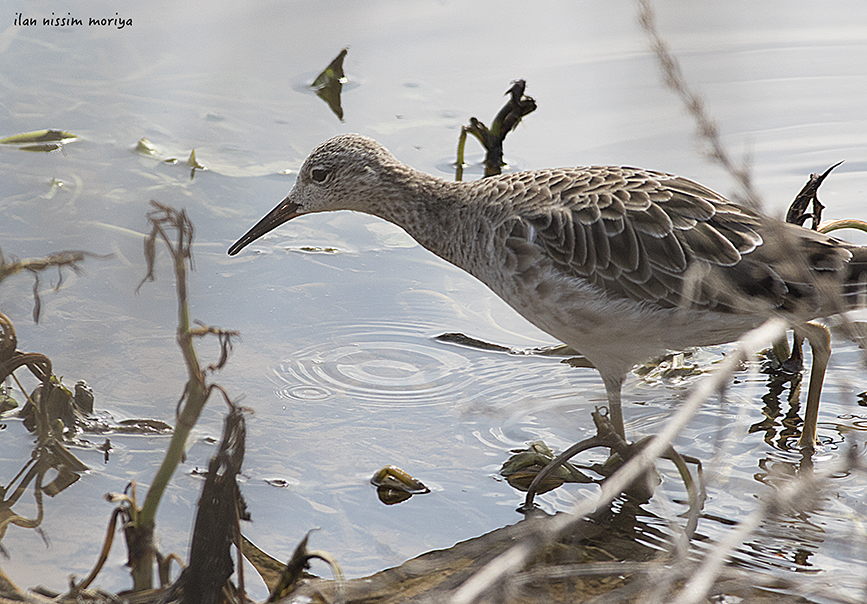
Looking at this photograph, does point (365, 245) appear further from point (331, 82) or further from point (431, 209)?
point (331, 82)

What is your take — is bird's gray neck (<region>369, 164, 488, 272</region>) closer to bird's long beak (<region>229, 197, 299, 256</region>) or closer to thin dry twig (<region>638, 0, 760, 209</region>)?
bird's long beak (<region>229, 197, 299, 256</region>)

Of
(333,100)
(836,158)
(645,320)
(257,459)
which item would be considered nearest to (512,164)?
(333,100)

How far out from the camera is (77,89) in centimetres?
801

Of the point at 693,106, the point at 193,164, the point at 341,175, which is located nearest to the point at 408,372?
the point at 341,175

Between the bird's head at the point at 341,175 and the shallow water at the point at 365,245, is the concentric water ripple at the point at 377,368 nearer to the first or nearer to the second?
the shallow water at the point at 365,245

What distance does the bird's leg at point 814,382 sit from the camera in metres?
4.62

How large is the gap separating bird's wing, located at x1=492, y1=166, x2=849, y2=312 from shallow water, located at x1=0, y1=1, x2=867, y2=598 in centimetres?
55

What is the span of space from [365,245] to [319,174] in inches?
47.1

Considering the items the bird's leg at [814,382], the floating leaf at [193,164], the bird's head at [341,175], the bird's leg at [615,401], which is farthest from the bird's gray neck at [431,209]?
the floating leaf at [193,164]

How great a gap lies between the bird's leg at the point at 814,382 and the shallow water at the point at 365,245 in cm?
10

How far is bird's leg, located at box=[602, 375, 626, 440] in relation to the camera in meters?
4.59

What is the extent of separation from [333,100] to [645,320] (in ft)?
14.0

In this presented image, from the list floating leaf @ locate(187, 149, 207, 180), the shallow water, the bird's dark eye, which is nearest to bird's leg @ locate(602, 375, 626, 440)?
the shallow water

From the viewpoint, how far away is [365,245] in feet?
21.1
